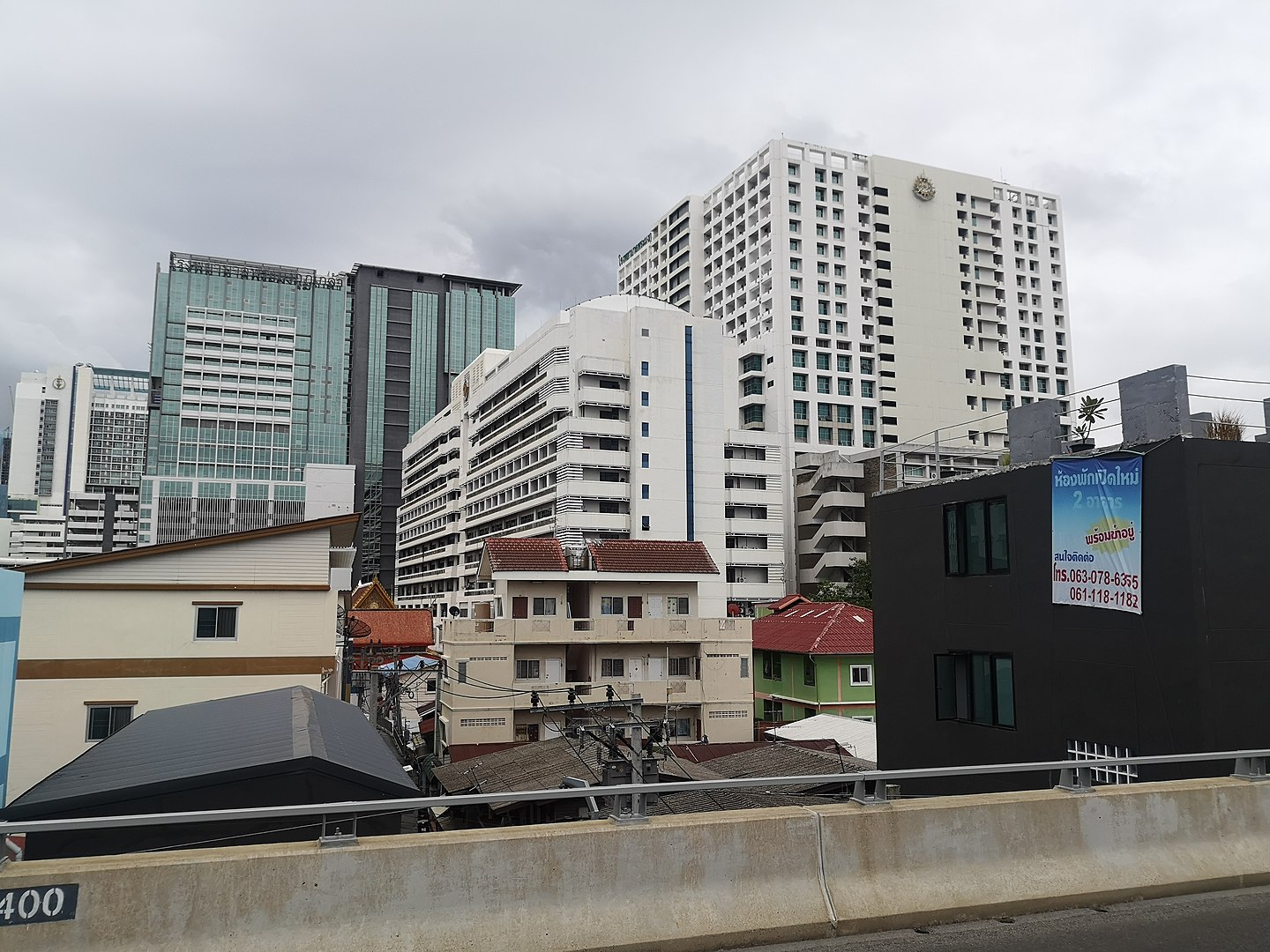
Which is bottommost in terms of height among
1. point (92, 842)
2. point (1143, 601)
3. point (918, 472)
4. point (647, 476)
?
point (92, 842)

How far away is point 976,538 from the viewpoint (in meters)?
18.7

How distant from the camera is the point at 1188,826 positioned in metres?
8.27

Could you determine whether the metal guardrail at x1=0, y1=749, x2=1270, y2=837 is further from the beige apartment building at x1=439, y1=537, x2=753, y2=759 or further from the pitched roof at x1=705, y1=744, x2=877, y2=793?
the beige apartment building at x1=439, y1=537, x2=753, y2=759

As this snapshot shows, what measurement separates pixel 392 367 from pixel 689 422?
310 ft

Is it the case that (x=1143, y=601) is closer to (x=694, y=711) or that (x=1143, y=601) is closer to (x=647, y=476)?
(x=694, y=711)

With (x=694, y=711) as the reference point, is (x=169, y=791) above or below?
above

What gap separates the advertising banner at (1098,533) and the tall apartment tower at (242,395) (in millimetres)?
149399

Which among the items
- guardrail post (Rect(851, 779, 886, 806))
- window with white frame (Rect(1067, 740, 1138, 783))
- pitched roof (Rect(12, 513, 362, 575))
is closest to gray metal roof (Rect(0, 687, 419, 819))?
guardrail post (Rect(851, 779, 886, 806))

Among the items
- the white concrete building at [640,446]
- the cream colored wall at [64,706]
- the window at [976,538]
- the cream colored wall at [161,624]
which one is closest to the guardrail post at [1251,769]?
the window at [976,538]

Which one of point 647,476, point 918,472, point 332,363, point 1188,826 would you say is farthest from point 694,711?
point 332,363

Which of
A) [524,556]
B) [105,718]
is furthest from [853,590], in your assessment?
[105,718]

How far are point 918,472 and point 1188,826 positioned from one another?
1541 cm

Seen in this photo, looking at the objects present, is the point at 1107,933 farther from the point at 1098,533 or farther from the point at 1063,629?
the point at 1063,629

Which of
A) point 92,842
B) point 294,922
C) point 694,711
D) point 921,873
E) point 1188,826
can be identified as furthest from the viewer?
point 694,711
